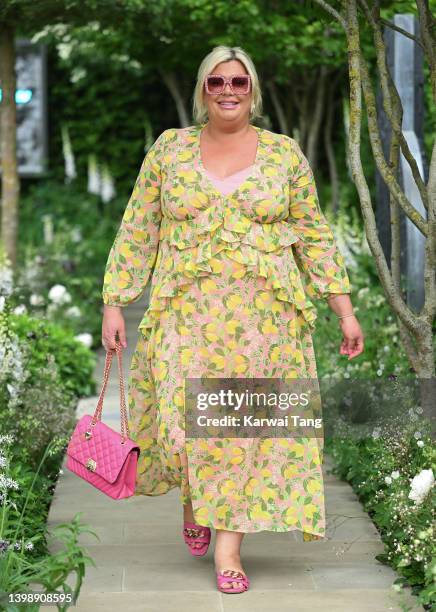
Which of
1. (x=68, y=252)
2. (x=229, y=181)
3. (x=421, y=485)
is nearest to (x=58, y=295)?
(x=68, y=252)

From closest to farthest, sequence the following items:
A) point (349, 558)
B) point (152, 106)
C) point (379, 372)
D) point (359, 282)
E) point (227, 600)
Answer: point (227, 600)
point (349, 558)
point (379, 372)
point (359, 282)
point (152, 106)

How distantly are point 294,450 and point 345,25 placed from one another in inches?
62.8

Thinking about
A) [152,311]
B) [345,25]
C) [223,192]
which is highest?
[345,25]

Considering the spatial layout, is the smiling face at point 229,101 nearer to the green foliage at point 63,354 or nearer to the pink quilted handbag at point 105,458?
the pink quilted handbag at point 105,458

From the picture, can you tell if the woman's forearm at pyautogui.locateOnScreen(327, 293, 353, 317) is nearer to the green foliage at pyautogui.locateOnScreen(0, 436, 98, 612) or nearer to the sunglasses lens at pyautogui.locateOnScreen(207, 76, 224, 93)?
the sunglasses lens at pyautogui.locateOnScreen(207, 76, 224, 93)

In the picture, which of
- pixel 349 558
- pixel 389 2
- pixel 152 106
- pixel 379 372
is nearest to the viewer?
pixel 349 558

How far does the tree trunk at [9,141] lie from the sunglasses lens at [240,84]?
6.27 meters

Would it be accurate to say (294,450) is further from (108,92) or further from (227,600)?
(108,92)

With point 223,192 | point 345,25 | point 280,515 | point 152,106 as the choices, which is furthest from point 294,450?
point 152,106

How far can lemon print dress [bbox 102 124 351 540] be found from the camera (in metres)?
4.48

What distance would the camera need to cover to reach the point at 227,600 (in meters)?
4.38

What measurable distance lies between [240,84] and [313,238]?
601 mm

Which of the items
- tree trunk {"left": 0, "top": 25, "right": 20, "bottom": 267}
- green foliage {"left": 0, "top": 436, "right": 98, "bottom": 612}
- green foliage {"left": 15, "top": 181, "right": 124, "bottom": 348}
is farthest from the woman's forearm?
tree trunk {"left": 0, "top": 25, "right": 20, "bottom": 267}

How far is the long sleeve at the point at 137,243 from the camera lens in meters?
4.68
